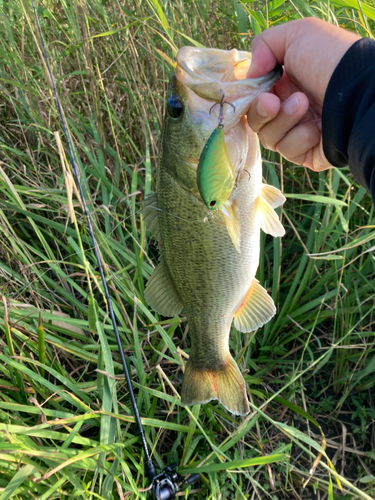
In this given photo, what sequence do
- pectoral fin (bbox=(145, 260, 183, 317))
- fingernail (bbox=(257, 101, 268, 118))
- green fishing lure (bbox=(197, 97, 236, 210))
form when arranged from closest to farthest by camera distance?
1. green fishing lure (bbox=(197, 97, 236, 210))
2. fingernail (bbox=(257, 101, 268, 118))
3. pectoral fin (bbox=(145, 260, 183, 317))

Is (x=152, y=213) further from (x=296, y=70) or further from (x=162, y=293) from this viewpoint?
(x=296, y=70)

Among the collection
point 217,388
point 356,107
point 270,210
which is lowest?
point 217,388

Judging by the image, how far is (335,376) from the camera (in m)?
2.17

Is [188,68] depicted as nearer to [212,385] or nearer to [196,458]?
[212,385]

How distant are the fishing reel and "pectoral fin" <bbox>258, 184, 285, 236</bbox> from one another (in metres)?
1.12

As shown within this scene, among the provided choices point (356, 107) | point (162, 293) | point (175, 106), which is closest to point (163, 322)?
point (162, 293)

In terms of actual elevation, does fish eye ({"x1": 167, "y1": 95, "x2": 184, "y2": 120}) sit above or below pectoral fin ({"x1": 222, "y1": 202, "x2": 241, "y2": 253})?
above

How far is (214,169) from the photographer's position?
989 mm

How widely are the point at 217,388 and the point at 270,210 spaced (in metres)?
0.76

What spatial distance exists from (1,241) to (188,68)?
1382mm

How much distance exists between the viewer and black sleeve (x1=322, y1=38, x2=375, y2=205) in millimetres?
1082

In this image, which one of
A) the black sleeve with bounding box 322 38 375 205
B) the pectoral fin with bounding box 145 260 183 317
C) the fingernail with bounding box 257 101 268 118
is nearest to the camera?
the black sleeve with bounding box 322 38 375 205

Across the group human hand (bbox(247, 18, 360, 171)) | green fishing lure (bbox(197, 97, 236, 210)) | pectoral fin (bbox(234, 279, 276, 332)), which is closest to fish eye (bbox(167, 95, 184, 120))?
human hand (bbox(247, 18, 360, 171))

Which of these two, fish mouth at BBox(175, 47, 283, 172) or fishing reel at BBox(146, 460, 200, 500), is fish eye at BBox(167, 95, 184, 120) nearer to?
fish mouth at BBox(175, 47, 283, 172)
